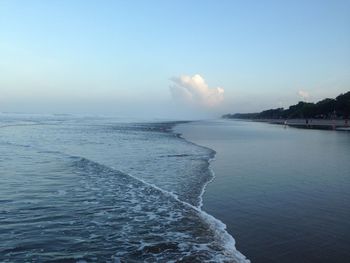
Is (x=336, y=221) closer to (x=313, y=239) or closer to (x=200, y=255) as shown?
(x=313, y=239)

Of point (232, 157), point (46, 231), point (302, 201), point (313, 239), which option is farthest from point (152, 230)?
point (232, 157)

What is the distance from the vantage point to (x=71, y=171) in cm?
1641

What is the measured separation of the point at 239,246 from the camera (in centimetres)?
782

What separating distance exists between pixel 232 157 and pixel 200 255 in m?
16.7

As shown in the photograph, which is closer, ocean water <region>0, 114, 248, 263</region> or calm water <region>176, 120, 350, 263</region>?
ocean water <region>0, 114, 248, 263</region>

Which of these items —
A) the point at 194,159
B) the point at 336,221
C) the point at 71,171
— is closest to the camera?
the point at 336,221

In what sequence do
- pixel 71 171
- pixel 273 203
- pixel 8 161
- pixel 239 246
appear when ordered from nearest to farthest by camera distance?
pixel 239 246 → pixel 273 203 → pixel 71 171 → pixel 8 161

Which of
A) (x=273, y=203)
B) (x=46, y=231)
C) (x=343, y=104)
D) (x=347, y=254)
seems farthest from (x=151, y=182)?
(x=343, y=104)

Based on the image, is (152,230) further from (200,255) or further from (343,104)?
(343,104)

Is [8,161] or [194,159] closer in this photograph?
[8,161]

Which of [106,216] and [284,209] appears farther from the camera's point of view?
[284,209]

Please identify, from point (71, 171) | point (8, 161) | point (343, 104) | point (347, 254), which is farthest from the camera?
point (343, 104)

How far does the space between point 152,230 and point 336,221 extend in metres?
4.59

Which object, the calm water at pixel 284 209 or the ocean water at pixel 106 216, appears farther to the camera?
the calm water at pixel 284 209
